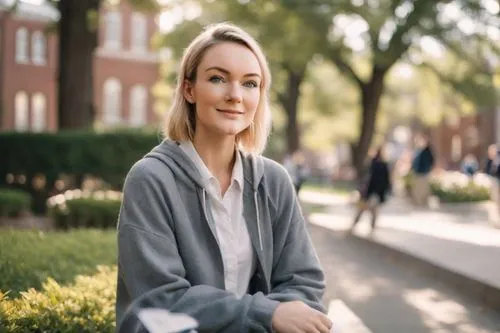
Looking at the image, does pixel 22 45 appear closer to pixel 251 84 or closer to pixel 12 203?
pixel 12 203

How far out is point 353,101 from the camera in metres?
48.8

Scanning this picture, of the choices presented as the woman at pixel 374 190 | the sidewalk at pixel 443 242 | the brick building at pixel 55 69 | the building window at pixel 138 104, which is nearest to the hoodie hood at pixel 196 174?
the sidewalk at pixel 443 242

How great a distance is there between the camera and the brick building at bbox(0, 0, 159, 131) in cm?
4612

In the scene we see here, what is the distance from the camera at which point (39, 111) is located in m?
47.3

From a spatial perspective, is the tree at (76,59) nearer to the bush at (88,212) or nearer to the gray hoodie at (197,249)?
the bush at (88,212)

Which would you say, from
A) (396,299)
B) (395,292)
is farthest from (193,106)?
(395,292)

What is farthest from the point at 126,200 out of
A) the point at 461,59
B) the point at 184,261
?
the point at 461,59

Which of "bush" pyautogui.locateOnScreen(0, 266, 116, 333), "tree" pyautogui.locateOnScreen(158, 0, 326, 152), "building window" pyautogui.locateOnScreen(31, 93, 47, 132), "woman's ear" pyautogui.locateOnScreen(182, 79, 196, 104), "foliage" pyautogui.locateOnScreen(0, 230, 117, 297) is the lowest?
"building window" pyautogui.locateOnScreen(31, 93, 47, 132)

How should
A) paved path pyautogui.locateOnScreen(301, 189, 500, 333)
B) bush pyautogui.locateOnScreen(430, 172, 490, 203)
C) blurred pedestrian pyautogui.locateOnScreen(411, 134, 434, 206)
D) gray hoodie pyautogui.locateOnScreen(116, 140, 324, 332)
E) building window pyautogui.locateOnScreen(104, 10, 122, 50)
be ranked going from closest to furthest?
gray hoodie pyautogui.locateOnScreen(116, 140, 324, 332) → paved path pyautogui.locateOnScreen(301, 189, 500, 333) → blurred pedestrian pyautogui.locateOnScreen(411, 134, 434, 206) → bush pyautogui.locateOnScreen(430, 172, 490, 203) → building window pyautogui.locateOnScreen(104, 10, 122, 50)

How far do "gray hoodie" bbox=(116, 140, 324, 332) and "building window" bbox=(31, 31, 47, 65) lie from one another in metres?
46.6

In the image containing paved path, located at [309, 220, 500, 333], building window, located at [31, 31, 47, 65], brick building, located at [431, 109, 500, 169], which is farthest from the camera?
brick building, located at [431, 109, 500, 169]

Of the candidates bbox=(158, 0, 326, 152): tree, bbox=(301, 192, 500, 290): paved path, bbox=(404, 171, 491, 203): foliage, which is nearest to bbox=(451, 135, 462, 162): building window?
bbox=(158, 0, 326, 152): tree

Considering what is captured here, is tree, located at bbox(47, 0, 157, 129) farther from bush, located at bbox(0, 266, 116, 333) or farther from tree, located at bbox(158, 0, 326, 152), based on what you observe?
bush, located at bbox(0, 266, 116, 333)

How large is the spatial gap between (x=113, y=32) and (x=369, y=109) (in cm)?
2251
